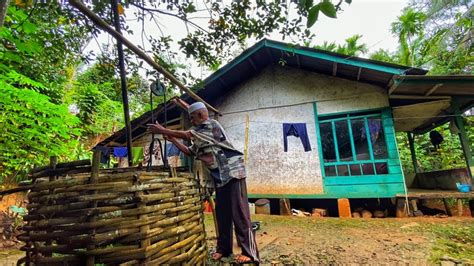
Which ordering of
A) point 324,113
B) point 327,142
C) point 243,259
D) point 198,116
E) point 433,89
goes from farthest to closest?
point 324,113
point 327,142
point 433,89
point 198,116
point 243,259

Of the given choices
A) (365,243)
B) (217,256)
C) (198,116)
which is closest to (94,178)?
(198,116)

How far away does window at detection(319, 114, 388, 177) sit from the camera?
6734 millimetres

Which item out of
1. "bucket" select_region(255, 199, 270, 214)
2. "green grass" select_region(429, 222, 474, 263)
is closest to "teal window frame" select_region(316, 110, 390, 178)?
"bucket" select_region(255, 199, 270, 214)

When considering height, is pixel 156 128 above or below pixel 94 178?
above

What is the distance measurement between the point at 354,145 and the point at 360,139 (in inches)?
9.2

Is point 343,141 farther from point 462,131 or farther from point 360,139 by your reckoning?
point 462,131

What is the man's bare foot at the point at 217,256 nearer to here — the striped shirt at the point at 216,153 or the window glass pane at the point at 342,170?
the striped shirt at the point at 216,153

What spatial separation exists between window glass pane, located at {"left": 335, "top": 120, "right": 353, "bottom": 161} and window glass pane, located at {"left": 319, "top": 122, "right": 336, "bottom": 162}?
0.18 meters

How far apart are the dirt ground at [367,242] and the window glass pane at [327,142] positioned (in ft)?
6.91

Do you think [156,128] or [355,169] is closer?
[156,128]

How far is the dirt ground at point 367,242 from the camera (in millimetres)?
2963

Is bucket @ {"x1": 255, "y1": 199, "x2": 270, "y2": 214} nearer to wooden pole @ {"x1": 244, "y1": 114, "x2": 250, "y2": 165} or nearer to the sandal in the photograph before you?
wooden pole @ {"x1": 244, "y1": 114, "x2": 250, "y2": 165}

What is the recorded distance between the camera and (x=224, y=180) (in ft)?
7.88

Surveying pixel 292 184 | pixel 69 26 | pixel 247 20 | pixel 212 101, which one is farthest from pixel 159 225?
pixel 212 101
